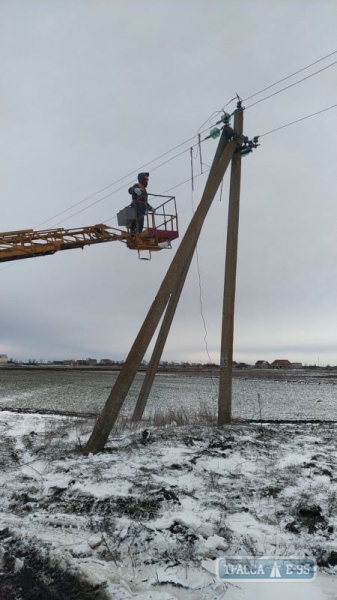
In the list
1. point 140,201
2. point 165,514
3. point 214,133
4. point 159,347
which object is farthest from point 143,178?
point 165,514

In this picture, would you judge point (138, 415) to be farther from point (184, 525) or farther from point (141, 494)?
point (184, 525)

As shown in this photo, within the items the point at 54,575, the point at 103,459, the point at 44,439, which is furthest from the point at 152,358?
Result: the point at 54,575

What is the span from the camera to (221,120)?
31.5 feet

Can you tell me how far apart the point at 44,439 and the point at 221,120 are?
26.3ft

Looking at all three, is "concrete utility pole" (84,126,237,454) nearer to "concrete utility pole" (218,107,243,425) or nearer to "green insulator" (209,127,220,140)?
"concrete utility pole" (218,107,243,425)

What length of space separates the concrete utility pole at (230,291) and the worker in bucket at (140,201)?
2.63 metres

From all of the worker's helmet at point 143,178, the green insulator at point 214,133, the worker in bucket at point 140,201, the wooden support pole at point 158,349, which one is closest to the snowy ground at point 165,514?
the wooden support pole at point 158,349

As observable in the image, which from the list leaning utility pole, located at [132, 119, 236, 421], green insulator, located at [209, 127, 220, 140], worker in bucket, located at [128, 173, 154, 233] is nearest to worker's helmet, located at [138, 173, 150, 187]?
worker in bucket, located at [128, 173, 154, 233]

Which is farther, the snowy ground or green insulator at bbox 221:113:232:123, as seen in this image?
green insulator at bbox 221:113:232:123

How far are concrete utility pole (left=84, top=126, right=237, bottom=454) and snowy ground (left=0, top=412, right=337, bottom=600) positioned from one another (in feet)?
1.18

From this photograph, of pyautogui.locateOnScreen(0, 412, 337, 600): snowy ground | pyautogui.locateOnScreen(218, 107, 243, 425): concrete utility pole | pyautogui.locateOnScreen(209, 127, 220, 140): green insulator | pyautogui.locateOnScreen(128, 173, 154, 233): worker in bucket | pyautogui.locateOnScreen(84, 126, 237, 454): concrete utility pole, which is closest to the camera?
pyautogui.locateOnScreen(0, 412, 337, 600): snowy ground

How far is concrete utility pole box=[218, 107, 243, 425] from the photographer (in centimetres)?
937

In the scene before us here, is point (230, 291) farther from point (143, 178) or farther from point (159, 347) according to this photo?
point (143, 178)

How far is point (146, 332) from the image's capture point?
24.2 feet
